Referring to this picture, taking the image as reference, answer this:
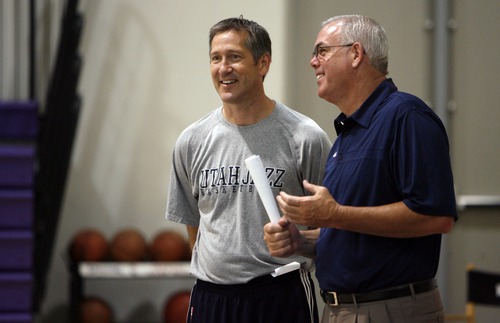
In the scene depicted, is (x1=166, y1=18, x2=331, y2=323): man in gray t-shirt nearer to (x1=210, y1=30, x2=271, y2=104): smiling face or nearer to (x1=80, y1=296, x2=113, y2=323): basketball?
(x1=210, y1=30, x2=271, y2=104): smiling face

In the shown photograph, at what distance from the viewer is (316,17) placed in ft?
17.8

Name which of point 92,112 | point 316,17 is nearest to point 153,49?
point 92,112

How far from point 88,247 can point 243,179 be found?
9.32ft

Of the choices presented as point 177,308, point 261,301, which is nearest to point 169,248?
point 177,308

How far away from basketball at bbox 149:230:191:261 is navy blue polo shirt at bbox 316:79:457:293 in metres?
3.06

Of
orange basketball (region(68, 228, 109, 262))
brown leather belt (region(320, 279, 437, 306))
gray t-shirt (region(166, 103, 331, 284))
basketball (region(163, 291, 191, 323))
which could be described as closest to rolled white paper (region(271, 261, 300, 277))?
gray t-shirt (region(166, 103, 331, 284))

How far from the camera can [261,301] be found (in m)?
2.63

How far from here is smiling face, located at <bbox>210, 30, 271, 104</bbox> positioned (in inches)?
106

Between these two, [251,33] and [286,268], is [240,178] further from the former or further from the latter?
[251,33]

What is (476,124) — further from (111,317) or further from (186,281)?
(111,317)

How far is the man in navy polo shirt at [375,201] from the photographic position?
2.12 meters

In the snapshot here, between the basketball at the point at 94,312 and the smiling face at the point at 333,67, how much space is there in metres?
3.31

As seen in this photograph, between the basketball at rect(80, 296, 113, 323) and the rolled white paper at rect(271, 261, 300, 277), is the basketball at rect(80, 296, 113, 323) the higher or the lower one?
the lower one

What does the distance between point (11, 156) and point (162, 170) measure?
1060mm
